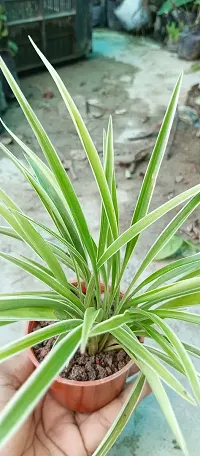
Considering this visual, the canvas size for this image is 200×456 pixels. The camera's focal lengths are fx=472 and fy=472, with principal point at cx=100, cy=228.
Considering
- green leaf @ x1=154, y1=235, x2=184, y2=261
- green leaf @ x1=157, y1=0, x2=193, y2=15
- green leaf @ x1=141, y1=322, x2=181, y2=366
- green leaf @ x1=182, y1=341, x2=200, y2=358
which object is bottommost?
green leaf @ x1=154, y1=235, x2=184, y2=261

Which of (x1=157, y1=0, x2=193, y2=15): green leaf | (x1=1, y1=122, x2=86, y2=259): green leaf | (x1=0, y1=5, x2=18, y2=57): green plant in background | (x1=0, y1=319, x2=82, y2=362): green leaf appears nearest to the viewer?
(x1=0, y1=319, x2=82, y2=362): green leaf

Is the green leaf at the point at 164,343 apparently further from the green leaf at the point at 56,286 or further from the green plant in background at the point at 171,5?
the green plant in background at the point at 171,5

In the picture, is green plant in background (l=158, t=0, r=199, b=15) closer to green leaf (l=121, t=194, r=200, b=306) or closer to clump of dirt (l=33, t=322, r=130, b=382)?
green leaf (l=121, t=194, r=200, b=306)

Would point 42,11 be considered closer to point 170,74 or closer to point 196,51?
point 170,74

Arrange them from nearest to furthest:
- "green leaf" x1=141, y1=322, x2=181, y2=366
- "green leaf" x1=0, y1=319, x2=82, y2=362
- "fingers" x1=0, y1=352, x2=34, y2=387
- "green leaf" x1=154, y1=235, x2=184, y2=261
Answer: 1. "green leaf" x1=0, y1=319, x2=82, y2=362
2. "green leaf" x1=141, y1=322, x2=181, y2=366
3. "fingers" x1=0, y1=352, x2=34, y2=387
4. "green leaf" x1=154, y1=235, x2=184, y2=261

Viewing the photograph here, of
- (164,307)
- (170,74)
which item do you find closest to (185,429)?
(164,307)

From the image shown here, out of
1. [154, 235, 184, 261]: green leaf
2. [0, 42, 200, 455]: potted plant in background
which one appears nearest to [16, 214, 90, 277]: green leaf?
A: [0, 42, 200, 455]: potted plant in background
